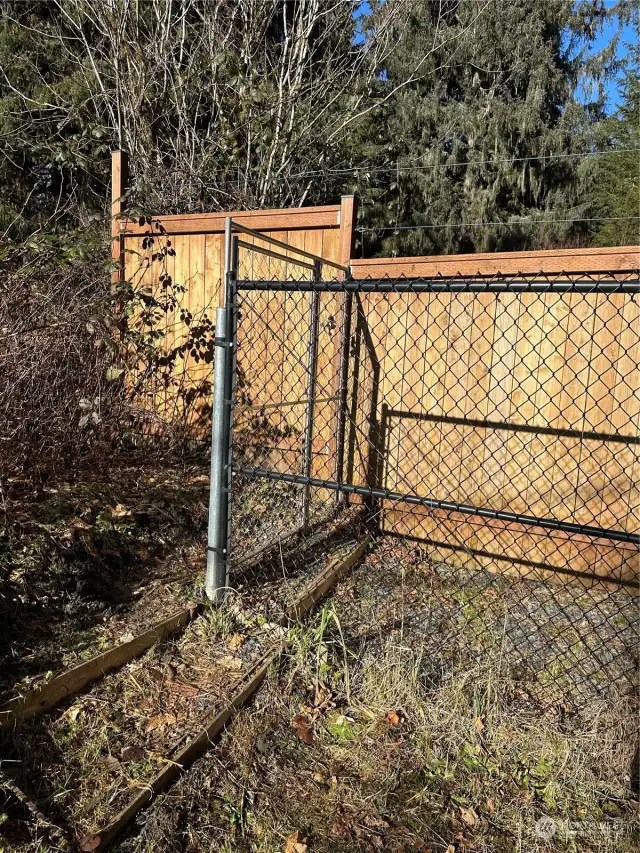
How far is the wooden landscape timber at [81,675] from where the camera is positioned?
82.5 inches

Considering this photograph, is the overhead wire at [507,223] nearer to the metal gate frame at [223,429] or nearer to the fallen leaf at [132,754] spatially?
the metal gate frame at [223,429]

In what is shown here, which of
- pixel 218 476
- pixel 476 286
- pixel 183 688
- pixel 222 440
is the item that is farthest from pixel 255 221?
pixel 183 688

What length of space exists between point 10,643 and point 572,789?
6.88 ft

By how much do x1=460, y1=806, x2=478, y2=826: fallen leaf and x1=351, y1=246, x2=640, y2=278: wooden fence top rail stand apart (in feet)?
8.86

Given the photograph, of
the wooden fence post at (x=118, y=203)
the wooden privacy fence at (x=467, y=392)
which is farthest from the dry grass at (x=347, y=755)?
the wooden fence post at (x=118, y=203)

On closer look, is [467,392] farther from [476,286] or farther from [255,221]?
[255,221]

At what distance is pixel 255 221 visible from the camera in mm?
4523

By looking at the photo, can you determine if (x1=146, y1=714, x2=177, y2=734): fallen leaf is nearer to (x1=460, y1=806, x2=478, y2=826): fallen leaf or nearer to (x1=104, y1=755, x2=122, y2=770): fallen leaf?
(x1=104, y1=755, x2=122, y2=770): fallen leaf

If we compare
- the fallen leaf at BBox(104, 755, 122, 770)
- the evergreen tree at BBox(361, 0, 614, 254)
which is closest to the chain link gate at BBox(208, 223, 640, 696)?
the fallen leaf at BBox(104, 755, 122, 770)

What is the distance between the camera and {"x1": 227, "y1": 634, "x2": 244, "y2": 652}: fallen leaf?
2696 mm

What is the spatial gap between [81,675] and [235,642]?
646 mm

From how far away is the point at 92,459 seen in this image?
163 inches

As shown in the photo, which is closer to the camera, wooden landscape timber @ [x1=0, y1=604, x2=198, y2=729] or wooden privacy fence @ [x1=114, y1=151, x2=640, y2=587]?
wooden landscape timber @ [x1=0, y1=604, x2=198, y2=729]

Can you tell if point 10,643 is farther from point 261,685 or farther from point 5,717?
point 261,685
